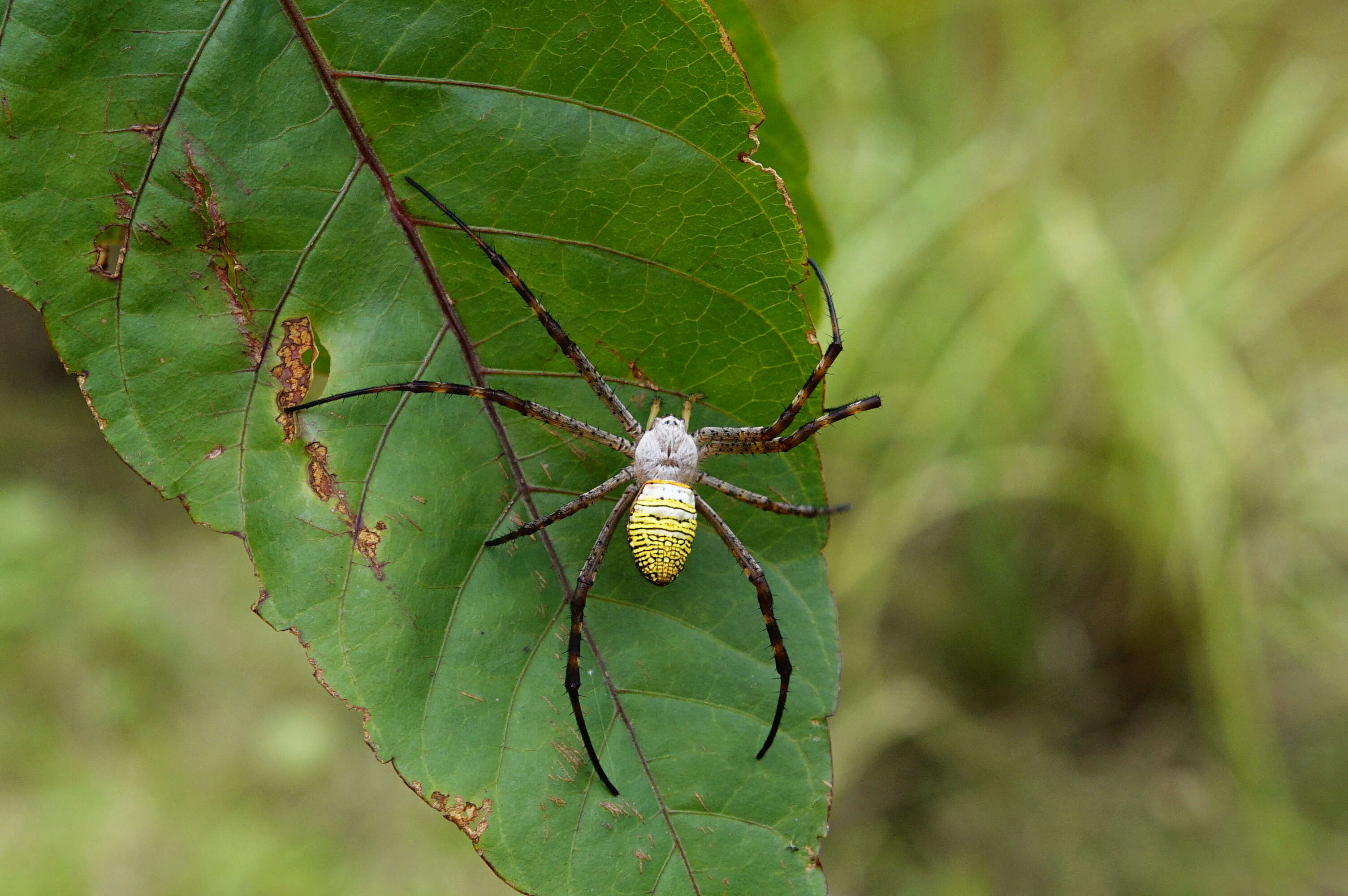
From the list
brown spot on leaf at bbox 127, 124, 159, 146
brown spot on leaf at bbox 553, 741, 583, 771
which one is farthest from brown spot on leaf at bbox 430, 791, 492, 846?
brown spot on leaf at bbox 127, 124, 159, 146

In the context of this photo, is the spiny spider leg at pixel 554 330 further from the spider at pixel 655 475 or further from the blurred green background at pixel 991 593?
the blurred green background at pixel 991 593

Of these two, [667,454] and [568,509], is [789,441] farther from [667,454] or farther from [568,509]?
[568,509]

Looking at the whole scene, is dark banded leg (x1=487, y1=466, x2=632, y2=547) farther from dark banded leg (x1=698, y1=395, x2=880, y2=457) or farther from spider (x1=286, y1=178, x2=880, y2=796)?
dark banded leg (x1=698, y1=395, x2=880, y2=457)

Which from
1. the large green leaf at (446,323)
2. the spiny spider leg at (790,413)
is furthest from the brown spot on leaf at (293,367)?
the spiny spider leg at (790,413)

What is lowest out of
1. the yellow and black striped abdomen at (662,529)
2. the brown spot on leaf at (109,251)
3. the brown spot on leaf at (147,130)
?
the yellow and black striped abdomen at (662,529)

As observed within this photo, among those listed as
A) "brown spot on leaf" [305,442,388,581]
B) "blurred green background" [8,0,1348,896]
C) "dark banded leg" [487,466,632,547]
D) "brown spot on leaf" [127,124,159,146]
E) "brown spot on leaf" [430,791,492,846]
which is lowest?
"blurred green background" [8,0,1348,896]

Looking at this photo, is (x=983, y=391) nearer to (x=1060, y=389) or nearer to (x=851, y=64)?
(x=1060, y=389)

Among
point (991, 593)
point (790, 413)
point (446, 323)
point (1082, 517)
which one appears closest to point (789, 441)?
point (790, 413)
